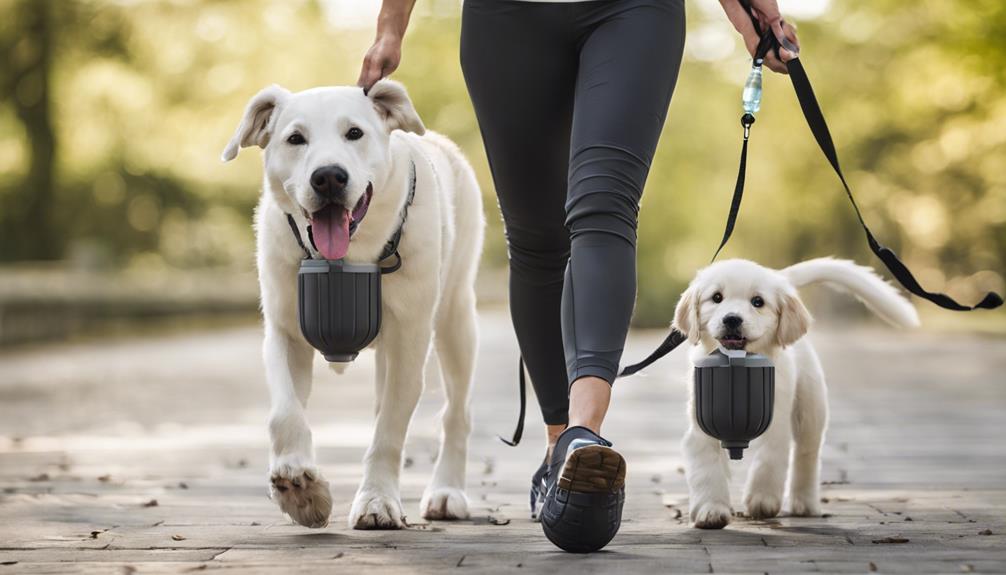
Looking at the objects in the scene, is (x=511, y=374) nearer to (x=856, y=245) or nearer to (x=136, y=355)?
(x=136, y=355)

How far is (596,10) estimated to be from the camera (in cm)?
410

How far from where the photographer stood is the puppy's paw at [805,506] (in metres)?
4.65

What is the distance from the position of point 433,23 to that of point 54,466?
27072 mm

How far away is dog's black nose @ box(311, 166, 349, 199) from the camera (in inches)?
162

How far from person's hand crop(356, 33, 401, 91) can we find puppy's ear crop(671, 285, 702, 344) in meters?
1.15

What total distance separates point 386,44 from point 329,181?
0.62m

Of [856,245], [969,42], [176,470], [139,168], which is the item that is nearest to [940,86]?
[969,42]

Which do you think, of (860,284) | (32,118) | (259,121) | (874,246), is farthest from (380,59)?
(32,118)

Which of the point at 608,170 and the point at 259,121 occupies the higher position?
the point at 259,121

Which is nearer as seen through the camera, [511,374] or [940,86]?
[511,374]

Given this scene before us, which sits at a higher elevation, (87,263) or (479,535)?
(87,263)

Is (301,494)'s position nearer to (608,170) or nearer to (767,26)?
(608,170)

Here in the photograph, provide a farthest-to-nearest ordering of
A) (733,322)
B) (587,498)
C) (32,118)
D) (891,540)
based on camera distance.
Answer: (32,118) < (733,322) < (891,540) < (587,498)

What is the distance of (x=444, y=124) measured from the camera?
105ft
